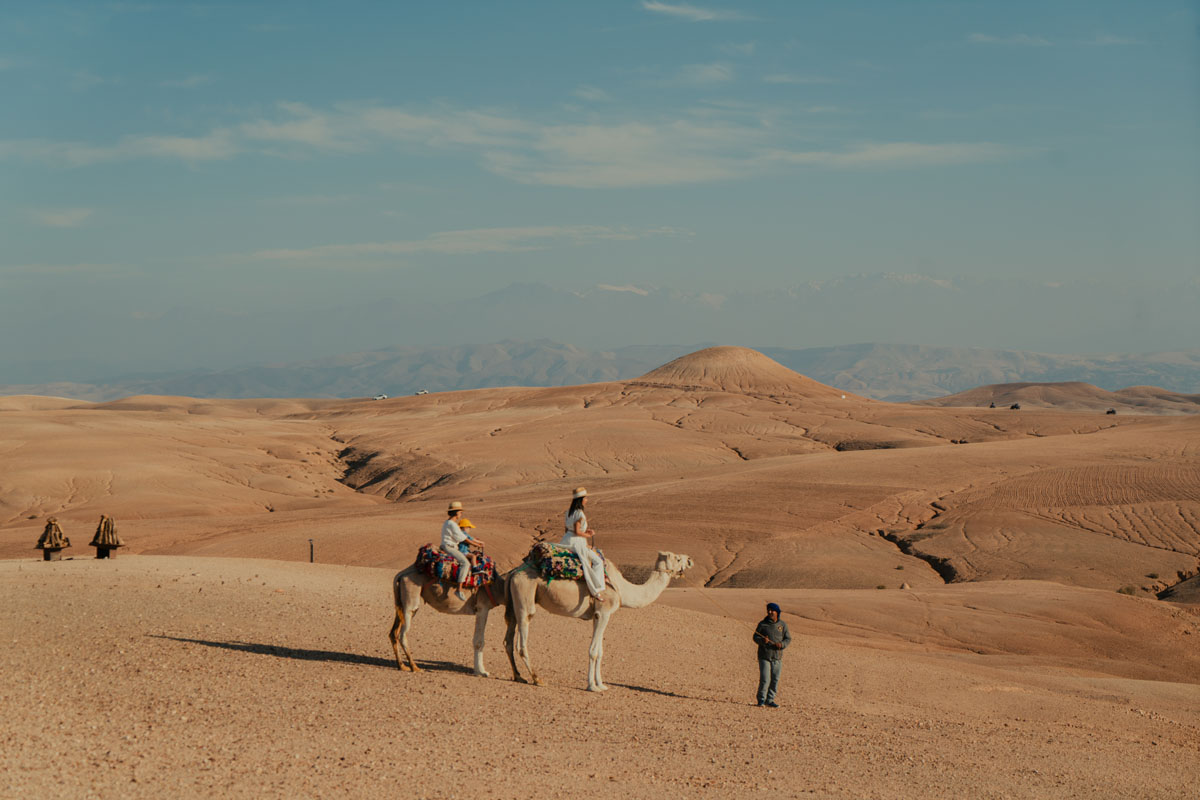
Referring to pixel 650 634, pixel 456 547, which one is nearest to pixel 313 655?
pixel 456 547

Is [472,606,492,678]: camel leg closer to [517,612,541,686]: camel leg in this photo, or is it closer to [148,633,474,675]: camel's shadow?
[148,633,474,675]: camel's shadow

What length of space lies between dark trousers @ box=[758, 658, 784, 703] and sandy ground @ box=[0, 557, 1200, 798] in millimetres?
458

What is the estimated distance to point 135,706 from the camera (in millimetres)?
11680

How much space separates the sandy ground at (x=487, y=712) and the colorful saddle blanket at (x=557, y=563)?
1676mm

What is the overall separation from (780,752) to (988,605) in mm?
18210

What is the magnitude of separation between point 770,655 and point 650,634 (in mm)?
5225

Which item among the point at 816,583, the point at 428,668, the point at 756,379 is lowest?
the point at 816,583

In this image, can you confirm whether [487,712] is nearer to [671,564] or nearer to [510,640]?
[510,640]

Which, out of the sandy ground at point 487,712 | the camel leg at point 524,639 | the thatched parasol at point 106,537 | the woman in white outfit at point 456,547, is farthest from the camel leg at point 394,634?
the thatched parasol at point 106,537

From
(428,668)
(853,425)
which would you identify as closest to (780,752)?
(428,668)

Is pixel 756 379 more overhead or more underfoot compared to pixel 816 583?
more overhead

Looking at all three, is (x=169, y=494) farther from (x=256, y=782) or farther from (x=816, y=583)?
(x=256, y=782)

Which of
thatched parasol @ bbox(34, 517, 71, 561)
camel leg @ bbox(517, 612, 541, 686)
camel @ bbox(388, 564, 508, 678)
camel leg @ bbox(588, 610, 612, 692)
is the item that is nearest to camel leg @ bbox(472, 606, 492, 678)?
camel @ bbox(388, 564, 508, 678)

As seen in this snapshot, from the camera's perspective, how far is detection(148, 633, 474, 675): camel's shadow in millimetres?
14891
